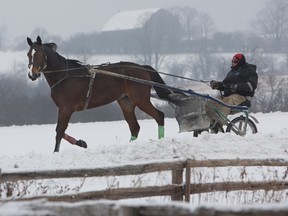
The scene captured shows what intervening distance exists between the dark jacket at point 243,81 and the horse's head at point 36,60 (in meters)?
3.65

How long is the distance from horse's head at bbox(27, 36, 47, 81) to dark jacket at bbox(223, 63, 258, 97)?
3.65 meters

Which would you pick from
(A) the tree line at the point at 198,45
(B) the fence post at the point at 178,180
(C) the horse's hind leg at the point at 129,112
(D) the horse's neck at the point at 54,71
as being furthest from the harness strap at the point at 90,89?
(A) the tree line at the point at 198,45

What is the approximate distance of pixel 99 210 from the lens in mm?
3797

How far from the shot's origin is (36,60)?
534 inches

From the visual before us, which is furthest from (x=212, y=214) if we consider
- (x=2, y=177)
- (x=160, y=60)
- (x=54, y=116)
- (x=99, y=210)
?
(x=160, y=60)

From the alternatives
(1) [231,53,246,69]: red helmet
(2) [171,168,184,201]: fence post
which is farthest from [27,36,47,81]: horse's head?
(2) [171,168,184,201]: fence post

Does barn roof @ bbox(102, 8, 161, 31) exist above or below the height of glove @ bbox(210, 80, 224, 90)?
above

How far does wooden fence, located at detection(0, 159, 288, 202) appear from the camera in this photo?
25.8 feet

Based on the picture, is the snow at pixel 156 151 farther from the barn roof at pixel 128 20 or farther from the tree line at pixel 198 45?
the barn roof at pixel 128 20

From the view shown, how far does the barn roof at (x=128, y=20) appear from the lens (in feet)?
478

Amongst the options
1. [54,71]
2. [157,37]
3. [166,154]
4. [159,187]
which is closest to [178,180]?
[159,187]

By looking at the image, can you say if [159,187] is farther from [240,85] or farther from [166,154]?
[240,85]

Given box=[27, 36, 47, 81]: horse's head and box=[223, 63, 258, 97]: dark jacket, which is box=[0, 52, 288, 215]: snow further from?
box=[27, 36, 47, 81]: horse's head

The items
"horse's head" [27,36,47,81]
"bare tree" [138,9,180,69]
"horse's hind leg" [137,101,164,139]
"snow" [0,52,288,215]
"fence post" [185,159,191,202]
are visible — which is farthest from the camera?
"bare tree" [138,9,180,69]
